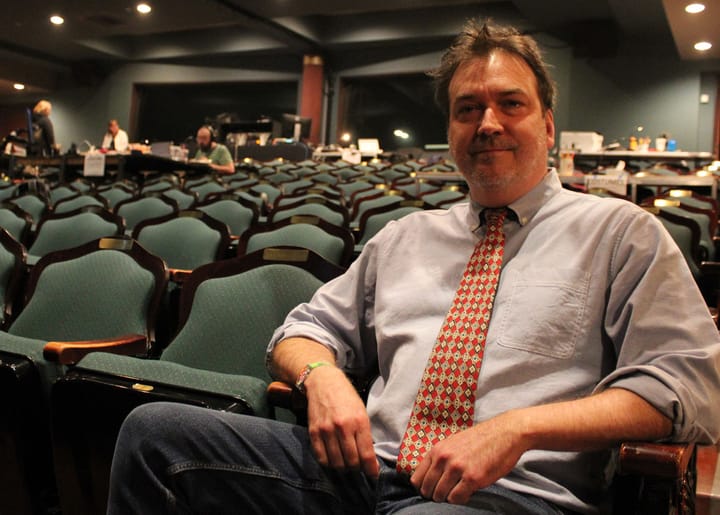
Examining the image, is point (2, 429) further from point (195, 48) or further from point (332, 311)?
point (195, 48)

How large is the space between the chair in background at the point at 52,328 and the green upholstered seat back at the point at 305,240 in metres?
0.45

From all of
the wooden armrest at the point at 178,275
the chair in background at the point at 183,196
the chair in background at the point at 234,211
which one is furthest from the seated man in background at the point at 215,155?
the wooden armrest at the point at 178,275

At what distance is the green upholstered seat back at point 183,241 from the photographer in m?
2.71

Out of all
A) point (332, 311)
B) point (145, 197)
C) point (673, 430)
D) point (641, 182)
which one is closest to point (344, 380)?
point (332, 311)

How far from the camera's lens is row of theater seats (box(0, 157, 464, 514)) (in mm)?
1201

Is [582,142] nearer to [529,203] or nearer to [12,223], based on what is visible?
[12,223]

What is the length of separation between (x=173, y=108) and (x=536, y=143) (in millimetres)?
15299

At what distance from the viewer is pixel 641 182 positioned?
509cm

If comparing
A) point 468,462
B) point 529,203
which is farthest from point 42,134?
point 468,462

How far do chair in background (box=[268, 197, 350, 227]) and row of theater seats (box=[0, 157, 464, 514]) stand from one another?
2.18ft

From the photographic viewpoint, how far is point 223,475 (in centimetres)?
98

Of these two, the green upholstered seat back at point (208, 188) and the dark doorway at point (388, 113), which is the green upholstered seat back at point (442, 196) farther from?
the dark doorway at point (388, 113)

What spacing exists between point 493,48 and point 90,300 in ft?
4.41

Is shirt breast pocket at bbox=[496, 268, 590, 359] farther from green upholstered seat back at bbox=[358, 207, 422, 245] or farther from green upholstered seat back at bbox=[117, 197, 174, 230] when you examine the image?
green upholstered seat back at bbox=[117, 197, 174, 230]
